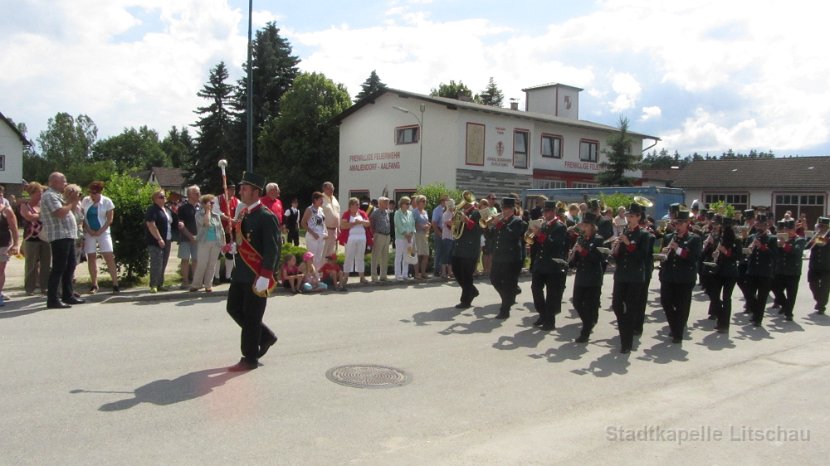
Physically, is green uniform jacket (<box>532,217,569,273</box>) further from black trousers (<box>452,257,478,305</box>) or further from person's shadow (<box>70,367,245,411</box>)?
person's shadow (<box>70,367,245,411</box>)

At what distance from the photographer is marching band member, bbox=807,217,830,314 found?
11.5 m

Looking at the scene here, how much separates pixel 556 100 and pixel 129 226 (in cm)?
3925

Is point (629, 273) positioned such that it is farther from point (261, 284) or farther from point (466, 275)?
point (261, 284)

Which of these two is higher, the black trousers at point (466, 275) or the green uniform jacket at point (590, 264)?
the green uniform jacket at point (590, 264)

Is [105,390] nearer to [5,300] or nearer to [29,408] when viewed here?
[29,408]

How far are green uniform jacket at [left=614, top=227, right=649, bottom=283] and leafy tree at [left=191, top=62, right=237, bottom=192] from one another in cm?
3804

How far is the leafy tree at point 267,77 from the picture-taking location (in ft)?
149

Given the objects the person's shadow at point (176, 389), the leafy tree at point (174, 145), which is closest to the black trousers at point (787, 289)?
the person's shadow at point (176, 389)

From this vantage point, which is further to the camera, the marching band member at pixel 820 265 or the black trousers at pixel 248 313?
the marching band member at pixel 820 265

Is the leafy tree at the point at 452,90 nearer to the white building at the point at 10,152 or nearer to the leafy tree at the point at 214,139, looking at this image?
the leafy tree at the point at 214,139

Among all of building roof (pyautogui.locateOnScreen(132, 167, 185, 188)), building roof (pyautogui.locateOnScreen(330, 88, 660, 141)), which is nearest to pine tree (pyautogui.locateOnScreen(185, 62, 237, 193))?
building roof (pyautogui.locateOnScreen(330, 88, 660, 141))

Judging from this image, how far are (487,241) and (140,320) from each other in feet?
23.3

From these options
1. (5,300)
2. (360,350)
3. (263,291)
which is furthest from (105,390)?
(5,300)

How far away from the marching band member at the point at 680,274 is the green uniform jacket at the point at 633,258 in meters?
0.77
